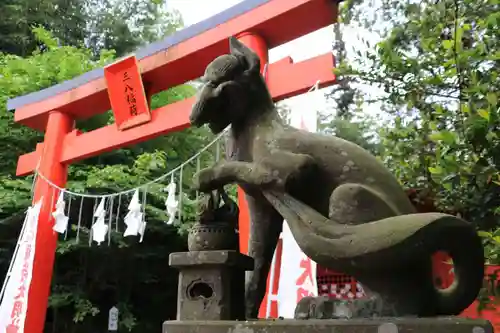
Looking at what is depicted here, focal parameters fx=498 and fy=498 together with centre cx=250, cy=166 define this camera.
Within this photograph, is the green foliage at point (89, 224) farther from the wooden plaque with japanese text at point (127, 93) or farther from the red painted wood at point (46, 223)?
the wooden plaque with japanese text at point (127, 93)

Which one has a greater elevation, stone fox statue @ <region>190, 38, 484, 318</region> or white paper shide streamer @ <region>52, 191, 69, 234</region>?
white paper shide streamer @ <region>52, 191, 69, 234</region>

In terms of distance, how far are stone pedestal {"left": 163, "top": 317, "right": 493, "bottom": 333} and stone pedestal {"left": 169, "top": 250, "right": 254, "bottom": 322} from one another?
0.07 meters

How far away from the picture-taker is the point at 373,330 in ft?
5.17

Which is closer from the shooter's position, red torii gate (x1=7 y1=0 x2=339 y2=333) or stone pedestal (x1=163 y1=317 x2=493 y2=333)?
stone pedestal (x1=163 y1=317 x2=493 y2=333)

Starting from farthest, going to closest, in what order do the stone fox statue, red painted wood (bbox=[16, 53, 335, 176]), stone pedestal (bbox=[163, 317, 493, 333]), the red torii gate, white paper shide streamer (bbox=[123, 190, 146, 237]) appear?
1. white paper shide streamer (bbox=[123, 190, 146, 237])
2. the red torii gate
3. red painted wood (bbox=[16, 53, 335, 176])
4. the stone fox statue
5. stone pedestal (bbox=[163, 317, 493, 333])

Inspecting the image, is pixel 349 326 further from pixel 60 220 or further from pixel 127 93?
pixel 60 220

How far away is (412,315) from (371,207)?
0.39 meters

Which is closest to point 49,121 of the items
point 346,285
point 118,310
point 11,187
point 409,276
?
point 11,187

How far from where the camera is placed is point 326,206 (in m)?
1.92

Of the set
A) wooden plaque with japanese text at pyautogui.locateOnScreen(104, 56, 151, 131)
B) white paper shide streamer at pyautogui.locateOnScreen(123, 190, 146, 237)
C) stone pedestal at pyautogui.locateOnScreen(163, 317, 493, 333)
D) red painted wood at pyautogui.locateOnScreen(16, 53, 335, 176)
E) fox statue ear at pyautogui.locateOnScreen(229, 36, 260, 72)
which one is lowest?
stone pedestal at pyautogui.locateOnScreen(163, 317, 493, 333)

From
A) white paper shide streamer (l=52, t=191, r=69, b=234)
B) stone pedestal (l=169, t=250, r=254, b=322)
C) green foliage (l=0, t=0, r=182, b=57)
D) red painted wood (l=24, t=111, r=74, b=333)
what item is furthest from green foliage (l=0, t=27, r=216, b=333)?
stone pedestal (l=169, t=250, r=254, b=322)

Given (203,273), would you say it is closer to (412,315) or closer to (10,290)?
(412,315)

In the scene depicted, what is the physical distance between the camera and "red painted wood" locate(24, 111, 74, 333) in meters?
6.17

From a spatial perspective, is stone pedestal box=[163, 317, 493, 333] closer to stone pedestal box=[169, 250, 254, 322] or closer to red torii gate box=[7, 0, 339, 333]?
stone pedestal box=[169, 250, 254, 322]
